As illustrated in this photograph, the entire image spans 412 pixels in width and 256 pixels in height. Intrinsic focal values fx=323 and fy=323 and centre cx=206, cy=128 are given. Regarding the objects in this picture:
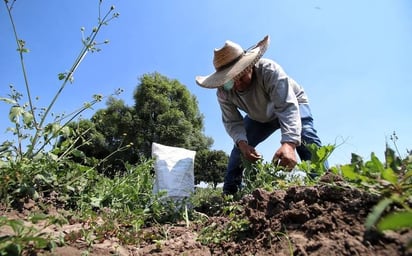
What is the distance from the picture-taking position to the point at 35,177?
1904mm

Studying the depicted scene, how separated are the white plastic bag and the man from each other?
1.80 feet

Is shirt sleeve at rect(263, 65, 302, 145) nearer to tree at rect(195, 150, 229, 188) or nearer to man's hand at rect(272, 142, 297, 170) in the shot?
man's hand at rect(272, 142, 297, 170)

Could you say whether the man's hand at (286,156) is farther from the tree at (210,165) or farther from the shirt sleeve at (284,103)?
the tree at (210,165)

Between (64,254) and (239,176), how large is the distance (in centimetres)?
246

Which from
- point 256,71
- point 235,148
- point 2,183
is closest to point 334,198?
point 2,183

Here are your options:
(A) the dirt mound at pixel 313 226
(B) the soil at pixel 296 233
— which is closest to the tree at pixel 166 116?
(B) the soil at pixel 296 233

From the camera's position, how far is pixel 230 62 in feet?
10.6

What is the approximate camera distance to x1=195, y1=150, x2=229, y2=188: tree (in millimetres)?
18406

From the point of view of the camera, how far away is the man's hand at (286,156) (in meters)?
2.50

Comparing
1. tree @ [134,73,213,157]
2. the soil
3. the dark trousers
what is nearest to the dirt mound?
the soil

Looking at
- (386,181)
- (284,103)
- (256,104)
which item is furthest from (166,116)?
(386,181)

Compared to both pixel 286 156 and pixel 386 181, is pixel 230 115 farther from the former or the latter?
pixel 386 181

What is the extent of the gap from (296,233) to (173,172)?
1776 millimetres

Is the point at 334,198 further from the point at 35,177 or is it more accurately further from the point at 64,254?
the point at 35,177
